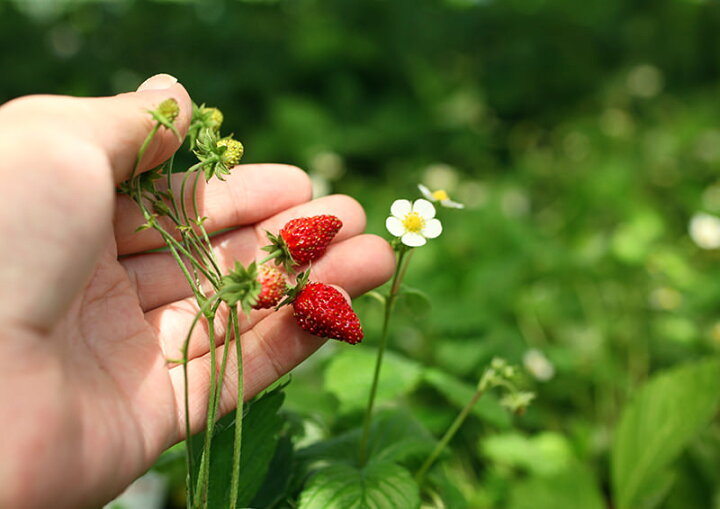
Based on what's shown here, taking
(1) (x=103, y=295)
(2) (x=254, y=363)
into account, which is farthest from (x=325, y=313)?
(1) (x=103, y=295)

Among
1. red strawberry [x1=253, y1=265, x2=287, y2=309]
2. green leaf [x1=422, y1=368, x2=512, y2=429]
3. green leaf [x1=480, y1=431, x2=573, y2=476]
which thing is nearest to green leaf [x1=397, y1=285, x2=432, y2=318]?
green leaf [x1=422, y1=368, x2=512, y2=429]

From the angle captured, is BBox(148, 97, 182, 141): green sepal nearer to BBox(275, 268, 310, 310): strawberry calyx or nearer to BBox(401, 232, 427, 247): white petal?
BBox(275, 268, 310, 310): strawberry calyx

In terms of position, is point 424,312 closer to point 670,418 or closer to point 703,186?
point 670,418

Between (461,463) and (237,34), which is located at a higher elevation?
(237,34)

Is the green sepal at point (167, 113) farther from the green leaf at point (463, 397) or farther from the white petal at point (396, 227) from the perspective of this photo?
the green leaf at point (463, 397)

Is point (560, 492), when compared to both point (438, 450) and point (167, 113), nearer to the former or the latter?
point (438, 450)

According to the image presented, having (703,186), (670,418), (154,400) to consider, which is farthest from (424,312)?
(703,186)
